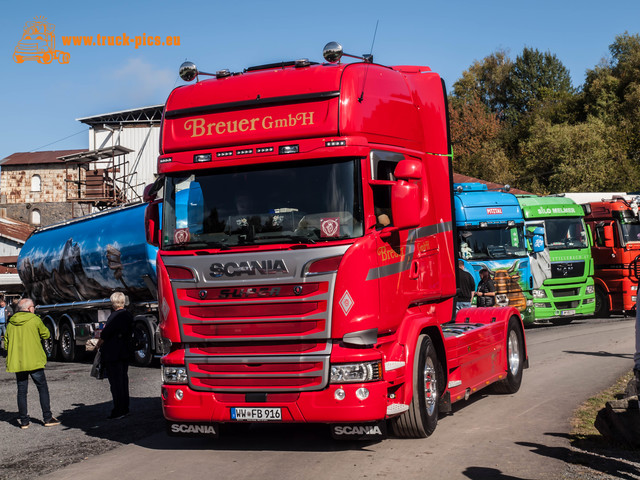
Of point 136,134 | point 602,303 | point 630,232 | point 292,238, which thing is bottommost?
point 602,303

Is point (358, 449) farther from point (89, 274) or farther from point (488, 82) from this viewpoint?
point (488, 82)

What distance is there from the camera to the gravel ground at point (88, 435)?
7.43 m

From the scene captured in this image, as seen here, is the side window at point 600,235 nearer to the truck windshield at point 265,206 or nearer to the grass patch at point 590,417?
the grass patch at point 590,417

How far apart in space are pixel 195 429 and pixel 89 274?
13.8 metres

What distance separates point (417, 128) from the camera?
930 centimetres

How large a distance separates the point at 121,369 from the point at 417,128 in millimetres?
5634

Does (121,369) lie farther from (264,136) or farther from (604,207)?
(604,207)

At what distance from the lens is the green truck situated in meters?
23.4

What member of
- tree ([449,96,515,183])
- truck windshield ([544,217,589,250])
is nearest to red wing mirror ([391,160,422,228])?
truck windshield ([544,217,589,250])

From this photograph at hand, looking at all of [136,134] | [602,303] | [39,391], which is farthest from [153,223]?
[136,134]

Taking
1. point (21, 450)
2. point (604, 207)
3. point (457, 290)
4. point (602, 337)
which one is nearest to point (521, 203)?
point (604, 207)

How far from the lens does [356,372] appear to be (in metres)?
7.56

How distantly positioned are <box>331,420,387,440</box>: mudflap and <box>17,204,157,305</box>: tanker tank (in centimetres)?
1127

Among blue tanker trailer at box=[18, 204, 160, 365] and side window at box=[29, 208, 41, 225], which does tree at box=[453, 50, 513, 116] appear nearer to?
side window at box=[29, 208, 41, 225]
